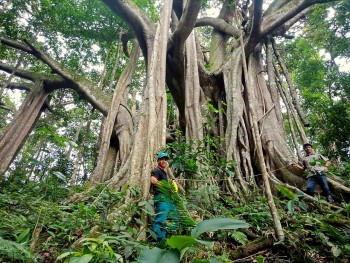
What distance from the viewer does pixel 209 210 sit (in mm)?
2105

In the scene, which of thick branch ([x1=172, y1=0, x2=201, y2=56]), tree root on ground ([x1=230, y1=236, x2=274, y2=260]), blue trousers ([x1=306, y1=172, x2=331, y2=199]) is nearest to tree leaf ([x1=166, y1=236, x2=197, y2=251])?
tree root on ground ([x1=230, y1=236, x2=274, y2=260])

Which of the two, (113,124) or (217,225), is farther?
(113,124)

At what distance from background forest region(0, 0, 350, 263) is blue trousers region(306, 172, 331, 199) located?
132 mm

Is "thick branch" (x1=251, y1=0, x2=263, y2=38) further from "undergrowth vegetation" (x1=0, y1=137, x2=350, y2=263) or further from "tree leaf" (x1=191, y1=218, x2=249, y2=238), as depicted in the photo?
"tree leaf" (x1=191, y1=218, x2=249, y2=238)

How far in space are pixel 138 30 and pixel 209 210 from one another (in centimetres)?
322

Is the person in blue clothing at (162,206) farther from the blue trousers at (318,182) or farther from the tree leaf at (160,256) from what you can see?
the blue trousers at (318,182)

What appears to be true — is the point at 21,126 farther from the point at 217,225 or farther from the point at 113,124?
the point at 217,225

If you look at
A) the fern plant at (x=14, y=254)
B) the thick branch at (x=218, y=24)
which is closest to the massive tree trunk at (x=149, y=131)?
the fern plant at (x=14, y=254)

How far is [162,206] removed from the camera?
199 centimetres

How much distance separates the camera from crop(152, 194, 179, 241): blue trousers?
1453 millimetres

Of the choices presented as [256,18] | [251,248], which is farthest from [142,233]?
[256,18]

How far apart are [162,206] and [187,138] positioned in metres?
1.86

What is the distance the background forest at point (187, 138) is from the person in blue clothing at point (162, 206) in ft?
0.19

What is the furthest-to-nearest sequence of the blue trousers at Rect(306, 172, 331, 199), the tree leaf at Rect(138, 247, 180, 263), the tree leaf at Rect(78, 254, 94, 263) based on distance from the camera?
1. the blue trousers at Rect(306, 172, 331, 199)
2. the tree leaf at Rect(78, 254, 94, 263)
3. the tree leaf at Rect(138, 247, 180, 263)
